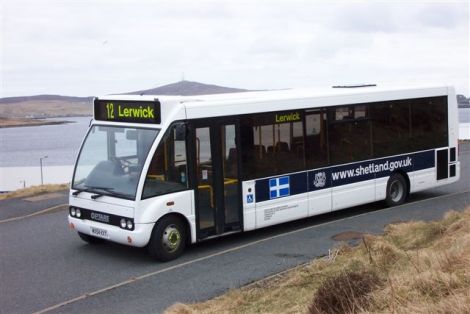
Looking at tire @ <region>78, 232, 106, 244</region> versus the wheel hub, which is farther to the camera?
tire @ <region>78, 232, 106, 244</region>

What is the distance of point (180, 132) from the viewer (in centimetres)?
1020

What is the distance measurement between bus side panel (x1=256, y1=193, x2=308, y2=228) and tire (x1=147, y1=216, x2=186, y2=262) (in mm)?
1655

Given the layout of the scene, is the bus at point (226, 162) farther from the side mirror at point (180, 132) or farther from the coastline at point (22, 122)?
the coastline at point (22, 122)

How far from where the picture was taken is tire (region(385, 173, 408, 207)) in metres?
14.2

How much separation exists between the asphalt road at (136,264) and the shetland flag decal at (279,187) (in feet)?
2.42

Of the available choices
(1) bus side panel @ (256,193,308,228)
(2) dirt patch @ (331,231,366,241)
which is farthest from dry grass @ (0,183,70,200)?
(2) dirt patch @ (331,231,366,241)

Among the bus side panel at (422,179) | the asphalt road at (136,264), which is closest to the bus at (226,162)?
the asphalt road at (136,264)

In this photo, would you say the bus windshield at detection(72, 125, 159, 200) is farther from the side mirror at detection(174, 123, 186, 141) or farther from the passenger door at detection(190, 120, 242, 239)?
the passenger door at detection(190, 120, 242, 239)

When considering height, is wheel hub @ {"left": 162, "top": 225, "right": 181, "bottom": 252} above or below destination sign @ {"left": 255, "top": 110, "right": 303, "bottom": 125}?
below

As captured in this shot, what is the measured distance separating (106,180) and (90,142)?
0.94m

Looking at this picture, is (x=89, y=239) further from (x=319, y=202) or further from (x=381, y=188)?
(x=381, y=188)

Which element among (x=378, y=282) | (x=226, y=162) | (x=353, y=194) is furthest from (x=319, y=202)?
(x=378, y=282)

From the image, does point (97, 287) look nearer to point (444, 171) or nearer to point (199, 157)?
point (199, 157)

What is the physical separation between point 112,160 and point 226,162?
1865 mm
